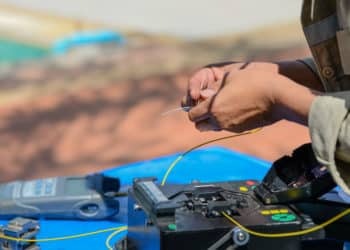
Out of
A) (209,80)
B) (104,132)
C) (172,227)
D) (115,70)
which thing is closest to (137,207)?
(172,227)

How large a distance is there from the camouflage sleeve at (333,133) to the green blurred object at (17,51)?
378 cm

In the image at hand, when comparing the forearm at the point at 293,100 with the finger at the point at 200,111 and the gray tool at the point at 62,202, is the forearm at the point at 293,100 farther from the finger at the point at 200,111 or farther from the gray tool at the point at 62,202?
the gray tool at the point at 62,202

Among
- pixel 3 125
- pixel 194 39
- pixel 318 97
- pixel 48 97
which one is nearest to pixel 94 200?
pixel 318 97

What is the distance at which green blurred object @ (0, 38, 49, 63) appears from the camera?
435 cm

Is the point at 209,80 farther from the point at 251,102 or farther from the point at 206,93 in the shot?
the point at 251,102

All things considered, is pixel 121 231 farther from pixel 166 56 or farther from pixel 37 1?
pixel 37 1

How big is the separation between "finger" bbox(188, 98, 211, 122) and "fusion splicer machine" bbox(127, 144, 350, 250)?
104mm

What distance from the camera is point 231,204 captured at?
0.79 metres

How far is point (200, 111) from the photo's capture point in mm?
884

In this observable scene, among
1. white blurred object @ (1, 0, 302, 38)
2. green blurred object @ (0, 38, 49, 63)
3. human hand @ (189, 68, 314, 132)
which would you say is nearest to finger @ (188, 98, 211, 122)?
human hand @ (189, 68, 314, 132)

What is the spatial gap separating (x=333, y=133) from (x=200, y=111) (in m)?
0.24

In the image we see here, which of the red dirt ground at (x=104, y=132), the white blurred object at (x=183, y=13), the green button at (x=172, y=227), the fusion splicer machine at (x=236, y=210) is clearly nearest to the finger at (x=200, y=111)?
the fusion splicer machine at (x=236, y=210)

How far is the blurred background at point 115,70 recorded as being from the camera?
2.72 metres

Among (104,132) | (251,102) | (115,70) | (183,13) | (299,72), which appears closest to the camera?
(251,102)
